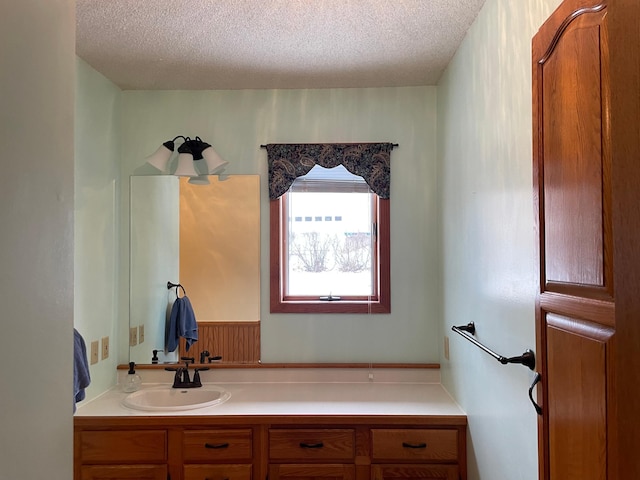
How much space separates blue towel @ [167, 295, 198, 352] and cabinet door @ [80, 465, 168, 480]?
705 millimetres

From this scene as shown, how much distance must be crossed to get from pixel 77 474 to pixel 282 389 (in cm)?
101

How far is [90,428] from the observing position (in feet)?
7.08

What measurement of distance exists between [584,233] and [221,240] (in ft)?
6.92

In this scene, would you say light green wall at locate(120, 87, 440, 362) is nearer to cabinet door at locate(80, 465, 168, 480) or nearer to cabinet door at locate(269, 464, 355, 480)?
cabinet door at locate(269, 464, 355, 480)

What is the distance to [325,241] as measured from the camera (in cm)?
276

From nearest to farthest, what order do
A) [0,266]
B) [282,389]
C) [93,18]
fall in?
[0,266] < [93,18] < [282,389]

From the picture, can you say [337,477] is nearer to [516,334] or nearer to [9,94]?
[516,334]

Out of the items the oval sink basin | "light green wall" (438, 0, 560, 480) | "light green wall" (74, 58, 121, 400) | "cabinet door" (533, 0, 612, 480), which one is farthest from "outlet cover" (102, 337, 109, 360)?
"cabinet door" (533, 0, 612, 480)

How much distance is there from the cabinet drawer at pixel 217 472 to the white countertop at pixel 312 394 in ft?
0.76

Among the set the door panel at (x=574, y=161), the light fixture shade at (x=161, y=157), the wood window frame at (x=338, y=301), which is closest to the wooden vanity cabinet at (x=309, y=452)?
the wood window frame at (x=338, y=301)

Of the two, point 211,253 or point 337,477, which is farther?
point 211,253

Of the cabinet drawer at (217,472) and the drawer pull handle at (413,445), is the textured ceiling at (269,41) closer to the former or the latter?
the drawer pull handle at (413,445)

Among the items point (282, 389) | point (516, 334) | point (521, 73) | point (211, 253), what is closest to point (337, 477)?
point (282, 389)

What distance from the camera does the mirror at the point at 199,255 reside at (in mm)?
2740
